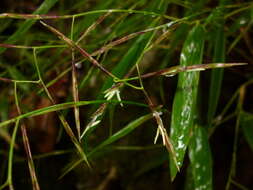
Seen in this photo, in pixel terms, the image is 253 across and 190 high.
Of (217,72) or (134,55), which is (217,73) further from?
(134,55)

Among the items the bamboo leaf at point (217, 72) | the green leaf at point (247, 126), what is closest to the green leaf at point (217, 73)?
the bamboo leaf at point (217, 72)

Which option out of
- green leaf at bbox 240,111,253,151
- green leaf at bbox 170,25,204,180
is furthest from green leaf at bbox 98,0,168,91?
green leaf at bbox 240,111,253,151

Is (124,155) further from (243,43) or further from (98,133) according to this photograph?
(243,43)

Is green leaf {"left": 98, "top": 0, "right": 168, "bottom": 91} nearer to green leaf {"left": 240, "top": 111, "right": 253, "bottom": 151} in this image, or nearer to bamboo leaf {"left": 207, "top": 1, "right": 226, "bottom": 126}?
bamboo leaf {"left": 207, "top": 1, "right": 226, "bottom": 126}

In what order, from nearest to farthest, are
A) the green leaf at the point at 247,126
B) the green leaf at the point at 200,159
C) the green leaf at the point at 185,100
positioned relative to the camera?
the green leaf at the point at 185,100 < the green leaf at the point at 200,159 < the green leaf at the point at 247,126

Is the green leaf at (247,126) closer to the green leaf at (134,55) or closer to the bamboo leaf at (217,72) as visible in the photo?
the bamboo leaf at (217,72)

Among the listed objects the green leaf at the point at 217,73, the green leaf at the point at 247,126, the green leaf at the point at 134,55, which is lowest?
the green leaf at the point at 247,126

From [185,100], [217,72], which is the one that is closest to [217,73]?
[217,72]
